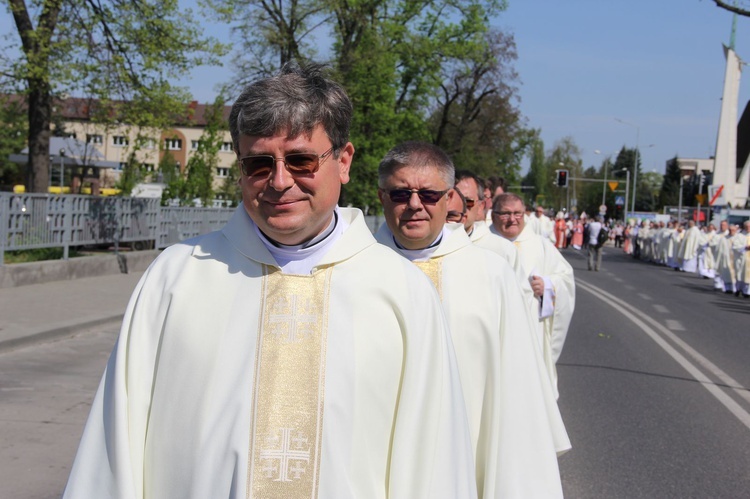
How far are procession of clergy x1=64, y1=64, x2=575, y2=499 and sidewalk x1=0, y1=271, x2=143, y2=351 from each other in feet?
27.2

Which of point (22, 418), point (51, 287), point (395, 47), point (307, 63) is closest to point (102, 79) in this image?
point (51, 287)

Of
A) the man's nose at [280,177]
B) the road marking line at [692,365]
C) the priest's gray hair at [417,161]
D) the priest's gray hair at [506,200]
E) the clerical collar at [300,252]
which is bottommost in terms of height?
the road marking line at [692,365]

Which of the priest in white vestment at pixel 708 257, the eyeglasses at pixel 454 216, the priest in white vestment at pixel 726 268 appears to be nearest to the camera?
the eyeglasses at pixel 454 216

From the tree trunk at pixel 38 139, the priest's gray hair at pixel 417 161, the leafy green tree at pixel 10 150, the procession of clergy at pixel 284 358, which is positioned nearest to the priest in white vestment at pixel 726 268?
the tree trunk at pixel 38 139

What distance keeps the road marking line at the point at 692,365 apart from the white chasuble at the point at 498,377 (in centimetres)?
499

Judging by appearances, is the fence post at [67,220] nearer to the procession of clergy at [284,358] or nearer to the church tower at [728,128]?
the procession of clergy at [284,358]

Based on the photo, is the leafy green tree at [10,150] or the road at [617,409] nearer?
the road at [617,409]

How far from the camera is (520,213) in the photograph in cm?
748

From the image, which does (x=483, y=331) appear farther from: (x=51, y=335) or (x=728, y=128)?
(x=728, y=128)

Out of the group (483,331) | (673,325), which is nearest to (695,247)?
(673,325)

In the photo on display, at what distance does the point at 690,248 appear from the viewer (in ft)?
123

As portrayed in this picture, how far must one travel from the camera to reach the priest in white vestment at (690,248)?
A: 1457 inches

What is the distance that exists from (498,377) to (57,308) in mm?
10591

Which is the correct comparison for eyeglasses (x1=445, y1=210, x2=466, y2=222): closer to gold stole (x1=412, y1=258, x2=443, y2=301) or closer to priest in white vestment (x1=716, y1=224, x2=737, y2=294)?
gold stole (x1=412, y1=258, x2=443, y2=301)
